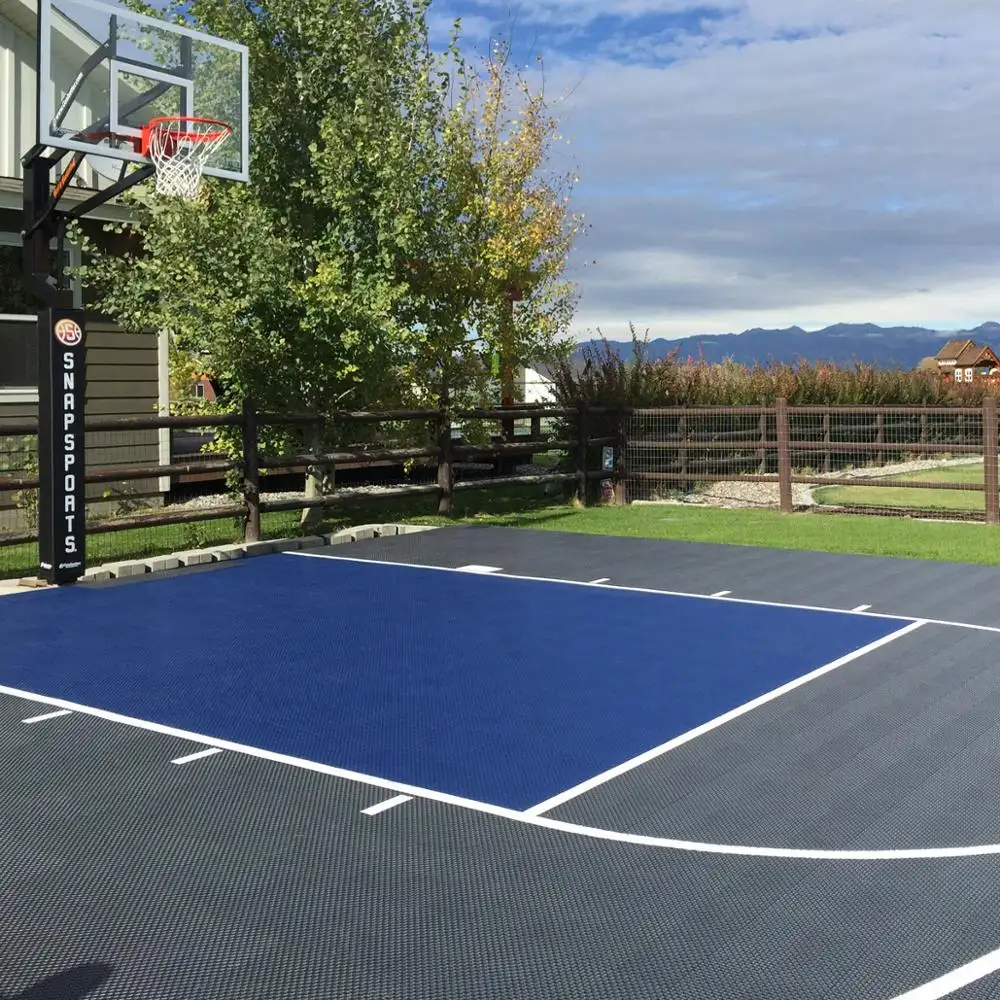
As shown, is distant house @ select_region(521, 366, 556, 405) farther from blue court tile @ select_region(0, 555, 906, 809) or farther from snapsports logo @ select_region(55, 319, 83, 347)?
snapsports logo @ select_region(55, 319, 83, 347)

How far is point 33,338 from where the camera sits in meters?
14.1

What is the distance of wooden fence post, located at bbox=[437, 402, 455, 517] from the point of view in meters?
15.4

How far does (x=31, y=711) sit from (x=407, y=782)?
8.04 feet

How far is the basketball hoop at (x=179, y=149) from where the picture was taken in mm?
10352

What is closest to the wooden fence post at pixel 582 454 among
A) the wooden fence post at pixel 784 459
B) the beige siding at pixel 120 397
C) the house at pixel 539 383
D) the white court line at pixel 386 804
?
the house at pixel 539 383

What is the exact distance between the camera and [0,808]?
15.5 feet

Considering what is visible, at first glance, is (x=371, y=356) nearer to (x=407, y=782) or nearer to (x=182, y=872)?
(x=407, y=782)

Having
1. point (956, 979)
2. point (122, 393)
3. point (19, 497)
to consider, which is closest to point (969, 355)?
point (122, 393)

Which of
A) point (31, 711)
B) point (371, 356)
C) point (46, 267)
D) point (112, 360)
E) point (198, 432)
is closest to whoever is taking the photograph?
point (31, 711)

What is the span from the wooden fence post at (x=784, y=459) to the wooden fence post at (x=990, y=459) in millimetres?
2675

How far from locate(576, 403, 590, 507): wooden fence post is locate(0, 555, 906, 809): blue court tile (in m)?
6.83

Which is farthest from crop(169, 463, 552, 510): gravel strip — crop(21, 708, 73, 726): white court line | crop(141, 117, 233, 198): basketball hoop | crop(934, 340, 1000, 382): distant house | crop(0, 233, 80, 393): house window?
crop(934, 340, 1000, 382): distant house

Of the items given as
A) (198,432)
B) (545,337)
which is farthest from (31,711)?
(198,432)

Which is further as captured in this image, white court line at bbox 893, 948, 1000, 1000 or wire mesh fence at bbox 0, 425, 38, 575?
wire mesh fence at bbox 0, 425, 38, 575
